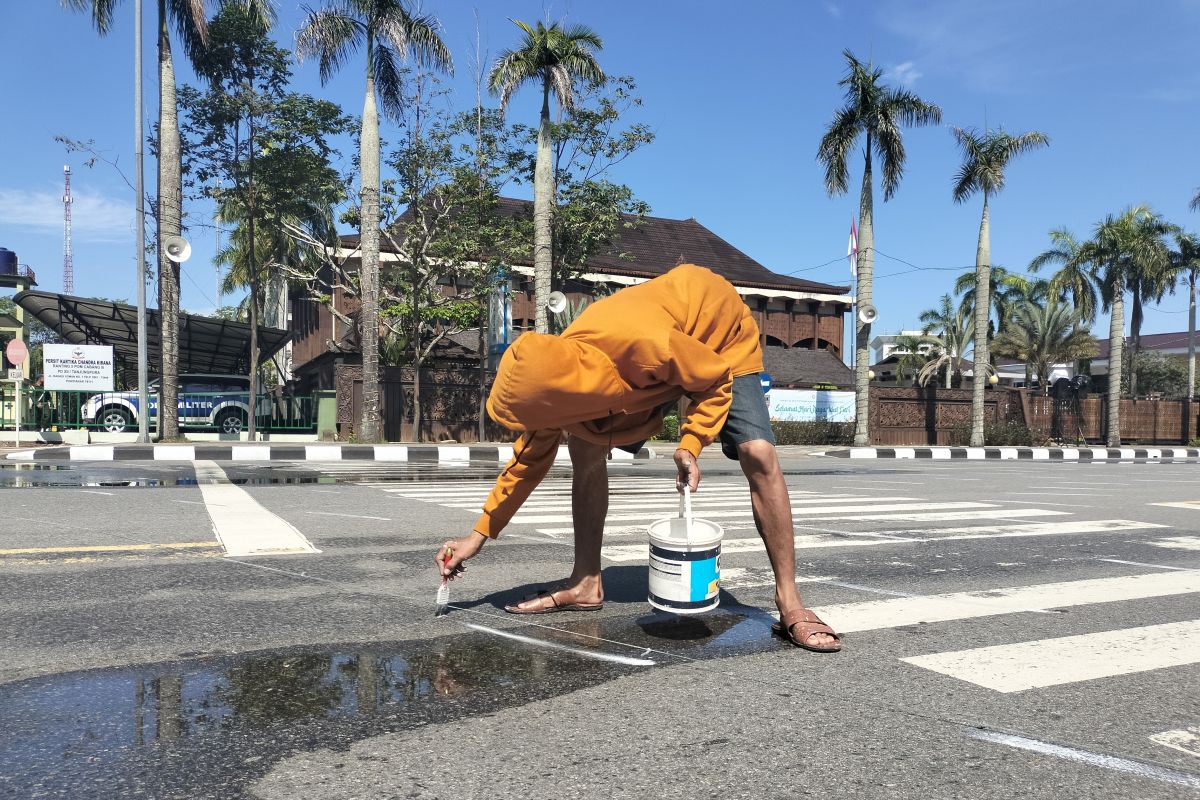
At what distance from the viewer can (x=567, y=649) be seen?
122 inches

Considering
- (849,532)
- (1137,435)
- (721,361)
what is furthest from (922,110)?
(721,361)

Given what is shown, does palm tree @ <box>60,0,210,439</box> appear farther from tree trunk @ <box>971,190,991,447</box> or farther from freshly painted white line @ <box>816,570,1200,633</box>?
tree trunk @ <box>971,190,991,447</box>

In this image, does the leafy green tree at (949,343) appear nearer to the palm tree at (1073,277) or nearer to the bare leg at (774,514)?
the palm tree at (1073,277)

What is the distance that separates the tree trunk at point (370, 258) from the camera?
64.6 feet

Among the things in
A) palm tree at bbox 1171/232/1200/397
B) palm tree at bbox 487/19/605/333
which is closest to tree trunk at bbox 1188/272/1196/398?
palm tree at bbox 1171/232/1200/397

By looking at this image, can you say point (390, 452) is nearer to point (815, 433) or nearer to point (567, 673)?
point (815, 433)

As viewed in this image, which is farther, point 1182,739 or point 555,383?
point 555,383

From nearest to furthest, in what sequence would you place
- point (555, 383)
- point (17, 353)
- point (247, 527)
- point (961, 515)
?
point (555, 383)
point (247, 527)
point (961, 515)
point (17, 353)

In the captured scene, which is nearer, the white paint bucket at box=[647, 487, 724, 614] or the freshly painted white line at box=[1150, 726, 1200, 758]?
the freshly painted white line at box=[1150, 726, 1200, 758]

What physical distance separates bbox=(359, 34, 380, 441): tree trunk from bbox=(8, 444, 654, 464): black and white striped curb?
2799mm

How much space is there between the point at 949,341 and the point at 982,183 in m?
27.0

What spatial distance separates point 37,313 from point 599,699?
27019mm

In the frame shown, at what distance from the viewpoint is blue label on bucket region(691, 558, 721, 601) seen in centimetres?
317

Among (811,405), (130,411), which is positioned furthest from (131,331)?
(811,405)
